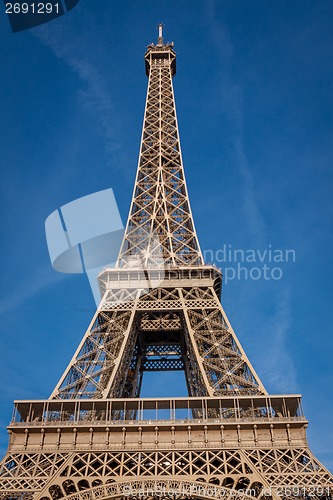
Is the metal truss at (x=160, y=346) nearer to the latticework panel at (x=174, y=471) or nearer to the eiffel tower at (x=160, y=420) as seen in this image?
the eiffel tower at (x=160, y=420)

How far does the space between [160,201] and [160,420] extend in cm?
2031

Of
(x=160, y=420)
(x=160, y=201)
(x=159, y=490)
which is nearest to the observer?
(x=159, y=490)

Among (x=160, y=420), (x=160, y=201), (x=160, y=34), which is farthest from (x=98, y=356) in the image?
(x=160, y=34)

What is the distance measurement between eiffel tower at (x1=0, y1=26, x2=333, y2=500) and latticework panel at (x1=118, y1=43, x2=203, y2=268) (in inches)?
9.2

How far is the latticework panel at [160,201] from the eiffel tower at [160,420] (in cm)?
23

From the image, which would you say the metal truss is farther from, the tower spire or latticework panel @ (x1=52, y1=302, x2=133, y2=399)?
the tower spire

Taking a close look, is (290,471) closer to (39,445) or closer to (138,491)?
(138,491)

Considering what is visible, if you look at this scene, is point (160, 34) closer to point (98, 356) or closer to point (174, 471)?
point (98, 356)

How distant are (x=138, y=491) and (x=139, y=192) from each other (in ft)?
86.6

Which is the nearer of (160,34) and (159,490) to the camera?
(159,490)

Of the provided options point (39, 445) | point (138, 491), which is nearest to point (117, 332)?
point (39, 445)

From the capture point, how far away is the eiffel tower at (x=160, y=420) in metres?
24.1

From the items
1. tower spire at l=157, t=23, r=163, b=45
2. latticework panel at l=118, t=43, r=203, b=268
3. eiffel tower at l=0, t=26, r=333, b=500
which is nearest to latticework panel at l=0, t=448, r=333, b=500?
eiffel tower at l=0, t=26, r=333, b=500

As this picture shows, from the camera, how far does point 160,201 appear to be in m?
43.4
